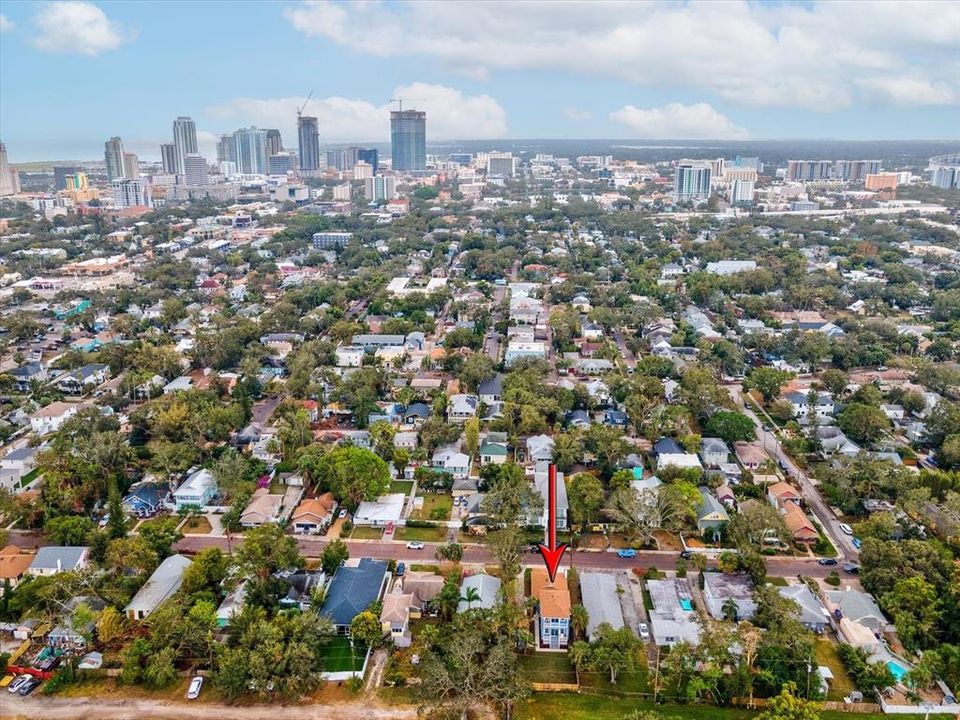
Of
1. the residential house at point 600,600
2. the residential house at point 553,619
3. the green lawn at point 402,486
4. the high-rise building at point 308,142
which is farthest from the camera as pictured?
the high-rise building at point 308,142

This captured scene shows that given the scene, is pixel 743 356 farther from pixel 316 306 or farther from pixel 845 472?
pixel 316 306

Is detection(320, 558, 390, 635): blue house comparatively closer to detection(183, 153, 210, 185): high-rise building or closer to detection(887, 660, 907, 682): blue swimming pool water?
detection(887, 660, 907, 682): blue swimming pool water

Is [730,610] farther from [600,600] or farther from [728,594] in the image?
[600,600]

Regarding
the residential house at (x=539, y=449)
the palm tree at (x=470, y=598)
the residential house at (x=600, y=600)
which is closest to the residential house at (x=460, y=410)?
the residential house at (x=539, y=449)

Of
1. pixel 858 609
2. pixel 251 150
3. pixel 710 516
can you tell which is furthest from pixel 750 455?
pixel 251 150

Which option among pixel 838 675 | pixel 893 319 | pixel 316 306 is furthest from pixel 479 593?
pixel 893 319

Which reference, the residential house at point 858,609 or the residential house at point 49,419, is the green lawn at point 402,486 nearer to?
the residential house at point 858,609
